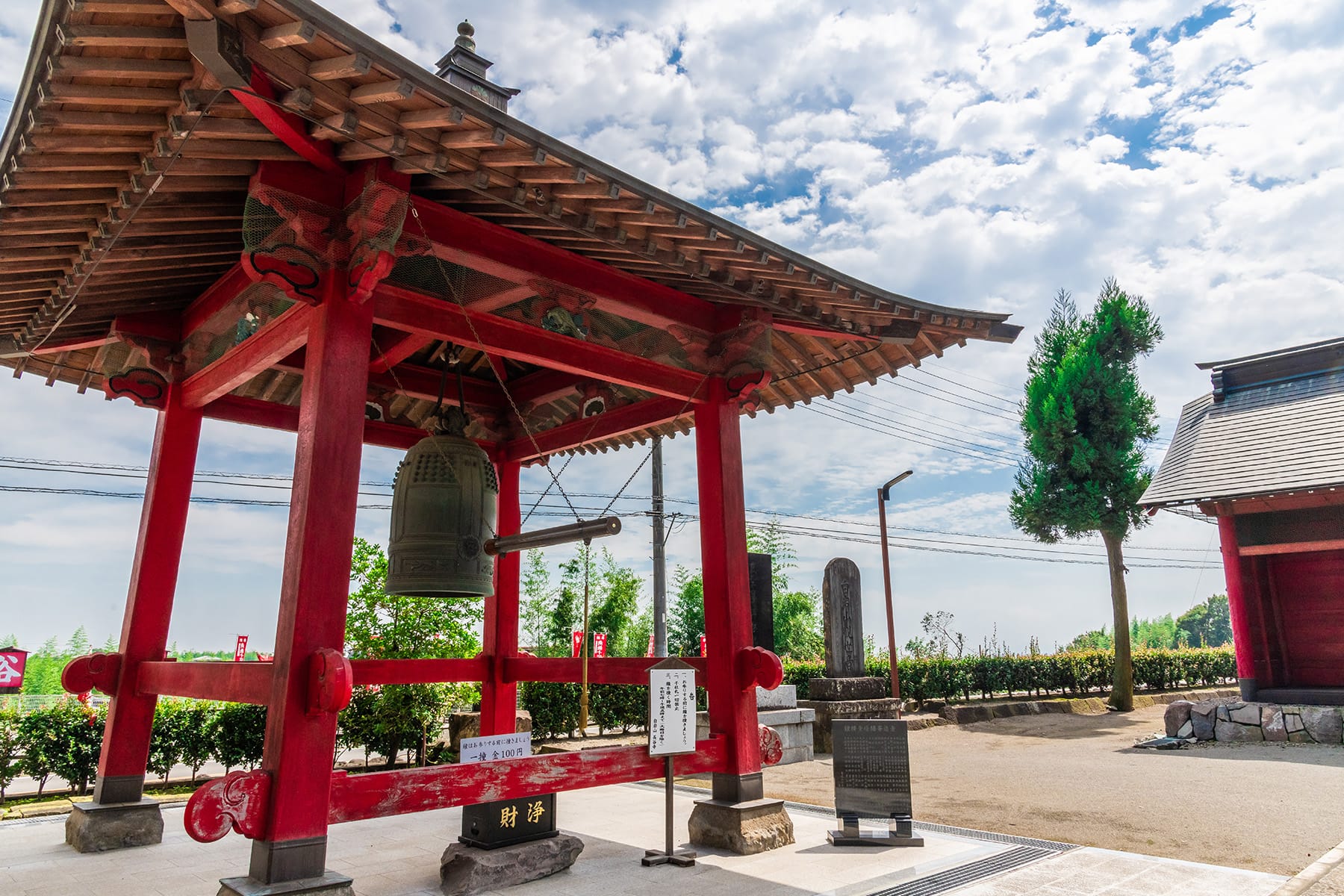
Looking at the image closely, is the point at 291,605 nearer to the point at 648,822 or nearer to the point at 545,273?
the point at 545,273

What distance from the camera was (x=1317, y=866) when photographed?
5281 mm

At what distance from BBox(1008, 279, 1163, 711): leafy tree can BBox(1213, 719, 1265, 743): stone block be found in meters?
6.26

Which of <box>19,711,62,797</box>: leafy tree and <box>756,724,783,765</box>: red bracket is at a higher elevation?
<box>756,724,783,765</box>: red bracket

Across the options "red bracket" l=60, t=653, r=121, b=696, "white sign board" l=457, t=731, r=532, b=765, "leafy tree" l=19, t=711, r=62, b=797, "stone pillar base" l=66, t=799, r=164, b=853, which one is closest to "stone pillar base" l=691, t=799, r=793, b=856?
"white sign board" l=457, t=731, r=532, b=765

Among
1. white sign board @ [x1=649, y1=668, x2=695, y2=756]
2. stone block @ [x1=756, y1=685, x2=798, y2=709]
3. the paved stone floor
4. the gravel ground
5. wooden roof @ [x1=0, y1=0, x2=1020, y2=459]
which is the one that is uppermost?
wooden roof @ [x1=0, y1=0, x2=1020, y2=459]

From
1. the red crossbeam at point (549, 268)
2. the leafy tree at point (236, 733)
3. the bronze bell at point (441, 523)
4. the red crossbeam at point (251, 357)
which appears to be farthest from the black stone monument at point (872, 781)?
the leafy tree at point (236, 733)

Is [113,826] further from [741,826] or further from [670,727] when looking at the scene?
[741,826]

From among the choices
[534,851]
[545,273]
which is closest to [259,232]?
[545,273]

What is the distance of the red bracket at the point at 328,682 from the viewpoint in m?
3.69

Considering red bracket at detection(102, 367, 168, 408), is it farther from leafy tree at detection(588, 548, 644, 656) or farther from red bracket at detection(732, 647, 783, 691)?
leafy tree at detection(588, 548, 644, 656)

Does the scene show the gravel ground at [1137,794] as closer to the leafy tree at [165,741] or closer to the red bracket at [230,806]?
the red bracket at [230,806]

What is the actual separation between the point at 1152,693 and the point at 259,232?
26613 mm

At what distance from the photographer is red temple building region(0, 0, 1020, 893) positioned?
3463 mm

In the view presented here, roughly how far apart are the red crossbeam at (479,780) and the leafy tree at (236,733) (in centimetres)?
724
